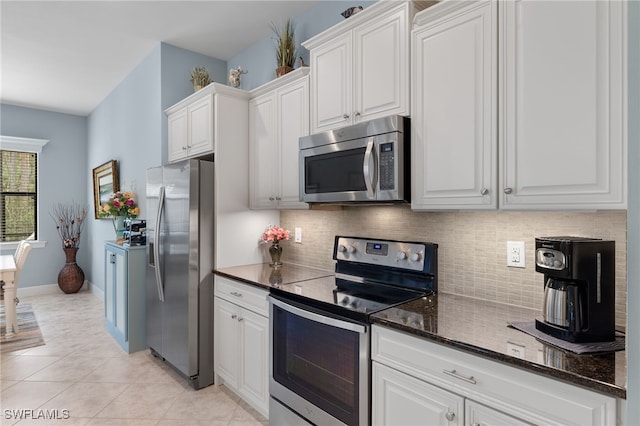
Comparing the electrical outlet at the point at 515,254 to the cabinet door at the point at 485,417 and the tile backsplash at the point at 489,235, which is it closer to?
the tile backsplash at the point at 489,235

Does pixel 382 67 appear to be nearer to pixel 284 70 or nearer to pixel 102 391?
pixel 284 70

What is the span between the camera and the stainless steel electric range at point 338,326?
1.69 metres

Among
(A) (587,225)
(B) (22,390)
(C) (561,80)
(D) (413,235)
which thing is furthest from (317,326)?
(B) (22,390)

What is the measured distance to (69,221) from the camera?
6.15 metres

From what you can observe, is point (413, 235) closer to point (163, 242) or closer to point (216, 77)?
point (163, 242)

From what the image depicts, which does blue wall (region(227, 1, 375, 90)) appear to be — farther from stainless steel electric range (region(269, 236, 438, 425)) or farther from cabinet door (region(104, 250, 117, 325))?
cabinet door (region(104, 250, 117, 325))

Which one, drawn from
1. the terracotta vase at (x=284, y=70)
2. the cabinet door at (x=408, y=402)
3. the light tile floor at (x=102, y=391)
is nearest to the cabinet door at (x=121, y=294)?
the light tile floor at (x=102, y=391)

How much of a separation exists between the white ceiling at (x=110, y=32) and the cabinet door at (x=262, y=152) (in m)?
0.80

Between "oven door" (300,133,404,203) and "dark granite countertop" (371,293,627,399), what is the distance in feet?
1.83

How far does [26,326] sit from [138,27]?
358 centimetres

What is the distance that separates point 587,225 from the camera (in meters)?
1.51

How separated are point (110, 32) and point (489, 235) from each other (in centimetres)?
360

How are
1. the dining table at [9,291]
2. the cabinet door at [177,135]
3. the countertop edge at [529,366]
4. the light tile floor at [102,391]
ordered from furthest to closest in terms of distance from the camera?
the dining table at [9,291] → the cabinet door at [177,135] → the light tile floor at [102,391] → the countertop edge at [529,366]

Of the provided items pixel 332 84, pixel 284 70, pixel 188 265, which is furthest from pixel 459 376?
pixel 284 70
